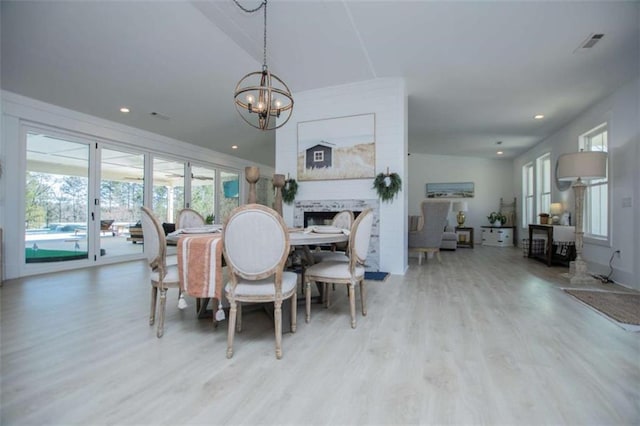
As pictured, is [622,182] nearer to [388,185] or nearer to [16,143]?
[388,185]

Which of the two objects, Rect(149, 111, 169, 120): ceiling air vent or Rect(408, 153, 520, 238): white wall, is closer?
Rect(149, 111, 169, 120): ceiling air vent

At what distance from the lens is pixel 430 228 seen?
5.44 metres

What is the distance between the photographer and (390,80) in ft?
14.4

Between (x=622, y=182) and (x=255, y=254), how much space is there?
4.93m

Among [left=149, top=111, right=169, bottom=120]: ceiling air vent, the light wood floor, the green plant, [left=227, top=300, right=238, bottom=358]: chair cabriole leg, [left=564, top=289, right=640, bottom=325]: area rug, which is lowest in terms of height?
the light wood floor

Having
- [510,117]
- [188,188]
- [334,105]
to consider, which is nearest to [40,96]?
[188,188]

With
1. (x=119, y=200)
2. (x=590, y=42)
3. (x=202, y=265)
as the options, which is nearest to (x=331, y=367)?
(x=202, y=265)

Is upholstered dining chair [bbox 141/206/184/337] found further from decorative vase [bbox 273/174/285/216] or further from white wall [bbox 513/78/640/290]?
white wall [bbox 513/78/640/290]

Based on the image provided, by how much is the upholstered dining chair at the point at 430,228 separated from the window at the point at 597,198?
2161 mm

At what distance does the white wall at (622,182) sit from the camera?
359cm

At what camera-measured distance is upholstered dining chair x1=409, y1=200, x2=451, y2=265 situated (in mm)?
5332

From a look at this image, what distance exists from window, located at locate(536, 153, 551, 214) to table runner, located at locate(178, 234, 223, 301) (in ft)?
24.4

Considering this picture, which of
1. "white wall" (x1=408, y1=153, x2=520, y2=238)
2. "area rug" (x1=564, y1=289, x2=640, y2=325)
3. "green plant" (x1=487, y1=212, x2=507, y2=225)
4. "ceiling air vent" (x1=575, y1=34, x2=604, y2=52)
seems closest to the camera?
"area rug" (x1=564, y1=289, x2=640, y2=325)

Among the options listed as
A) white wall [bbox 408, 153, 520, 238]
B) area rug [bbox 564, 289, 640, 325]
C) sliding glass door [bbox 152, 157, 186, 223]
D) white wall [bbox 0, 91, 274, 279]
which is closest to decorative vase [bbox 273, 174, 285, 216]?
area rug [bbox 564, 289, 640, 325]
